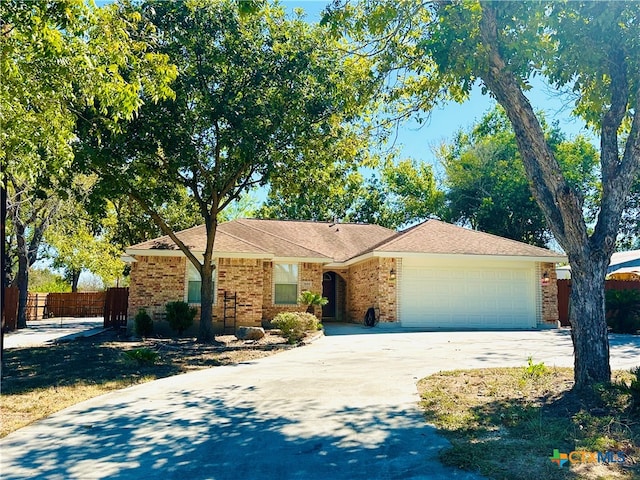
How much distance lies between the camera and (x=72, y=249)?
2942 centimetres

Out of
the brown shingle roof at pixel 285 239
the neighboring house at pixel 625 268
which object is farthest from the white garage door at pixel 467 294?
the brown shingle roof at pixel 285 239

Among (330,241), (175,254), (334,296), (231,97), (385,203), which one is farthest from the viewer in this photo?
(385,203)

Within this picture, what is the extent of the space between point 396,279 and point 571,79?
39.9 feet

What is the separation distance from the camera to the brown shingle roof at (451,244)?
19.5m

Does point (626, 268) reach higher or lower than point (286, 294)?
higher

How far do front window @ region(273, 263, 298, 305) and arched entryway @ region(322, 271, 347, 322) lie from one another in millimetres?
5192

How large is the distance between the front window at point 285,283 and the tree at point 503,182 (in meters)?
17.0

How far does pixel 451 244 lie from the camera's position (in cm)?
2041

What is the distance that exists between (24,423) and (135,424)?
139 cm

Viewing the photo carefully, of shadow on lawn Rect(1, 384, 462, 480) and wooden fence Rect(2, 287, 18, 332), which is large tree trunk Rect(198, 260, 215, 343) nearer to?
shadow on lawn Rect(1, 384, 462, 480)

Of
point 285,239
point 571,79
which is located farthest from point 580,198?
point 285,239

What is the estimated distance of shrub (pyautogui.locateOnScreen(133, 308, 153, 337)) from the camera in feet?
55.0

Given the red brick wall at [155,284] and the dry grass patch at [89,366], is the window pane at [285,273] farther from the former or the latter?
the dry grass patch at [89,366]

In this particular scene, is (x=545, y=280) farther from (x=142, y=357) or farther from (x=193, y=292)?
(x=142, y=357)
